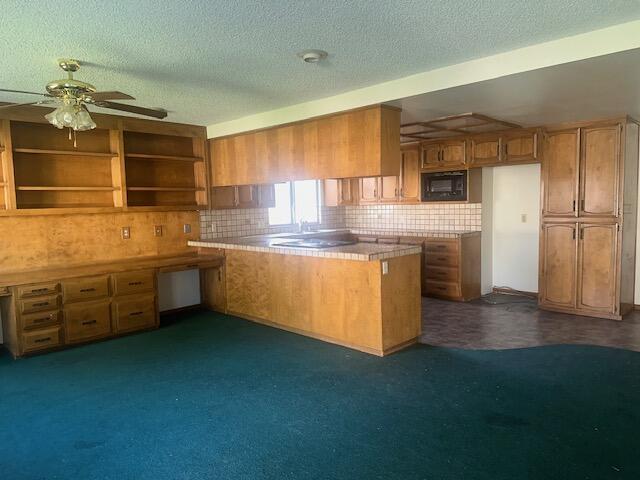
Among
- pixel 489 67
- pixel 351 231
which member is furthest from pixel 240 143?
pixel 489 67

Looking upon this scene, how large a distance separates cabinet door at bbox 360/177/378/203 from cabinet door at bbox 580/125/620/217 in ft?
9.66

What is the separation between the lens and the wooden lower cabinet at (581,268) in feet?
16.4

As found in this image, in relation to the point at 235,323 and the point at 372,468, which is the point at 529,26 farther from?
the point at 235,323

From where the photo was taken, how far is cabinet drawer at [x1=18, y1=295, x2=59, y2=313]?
4.12 m

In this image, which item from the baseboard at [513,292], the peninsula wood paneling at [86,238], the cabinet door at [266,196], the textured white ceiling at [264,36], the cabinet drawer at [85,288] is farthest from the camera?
the cabinet door at [266,196]

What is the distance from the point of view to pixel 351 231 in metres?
7.35

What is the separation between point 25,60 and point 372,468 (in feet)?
10.9

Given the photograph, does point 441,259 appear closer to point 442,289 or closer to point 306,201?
point 442,289

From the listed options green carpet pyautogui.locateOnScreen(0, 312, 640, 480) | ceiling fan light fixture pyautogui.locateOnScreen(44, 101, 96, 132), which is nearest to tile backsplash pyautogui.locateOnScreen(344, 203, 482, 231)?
green carpet pyautogui.locateOnScreen(0, 312, 640, 480)

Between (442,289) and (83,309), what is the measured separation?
4.35 meters

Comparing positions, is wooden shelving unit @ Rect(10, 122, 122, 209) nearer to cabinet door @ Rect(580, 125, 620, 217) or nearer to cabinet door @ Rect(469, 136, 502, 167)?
cabinet door @ Rect(469, 136, 502, 167)

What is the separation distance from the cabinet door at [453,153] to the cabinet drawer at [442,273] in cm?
140

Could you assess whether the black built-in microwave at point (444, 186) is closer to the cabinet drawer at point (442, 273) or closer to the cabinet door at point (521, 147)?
the cabinet door at point (521, 147)

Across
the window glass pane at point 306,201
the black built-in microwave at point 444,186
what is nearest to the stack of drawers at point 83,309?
the window glass pane at point 306,201
